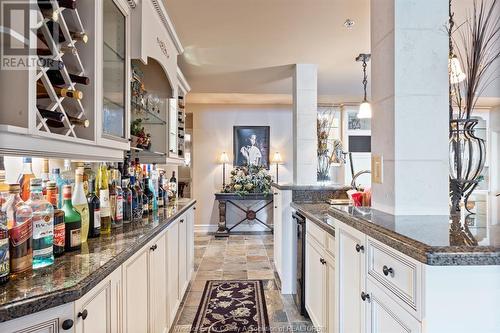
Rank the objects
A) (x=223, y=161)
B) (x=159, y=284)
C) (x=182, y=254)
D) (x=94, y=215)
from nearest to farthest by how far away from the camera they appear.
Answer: (x=94, y=215), (x=159, y=284), (x=182, y=254), (x=223, y=161)

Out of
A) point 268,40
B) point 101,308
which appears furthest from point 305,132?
point 101,308

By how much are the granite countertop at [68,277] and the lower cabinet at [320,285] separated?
1084 mm

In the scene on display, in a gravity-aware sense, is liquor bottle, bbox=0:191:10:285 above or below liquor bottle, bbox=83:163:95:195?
below

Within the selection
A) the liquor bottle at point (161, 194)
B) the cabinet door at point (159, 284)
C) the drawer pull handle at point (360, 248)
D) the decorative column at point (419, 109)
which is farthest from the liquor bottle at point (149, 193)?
the decorative column at point (419, 109)

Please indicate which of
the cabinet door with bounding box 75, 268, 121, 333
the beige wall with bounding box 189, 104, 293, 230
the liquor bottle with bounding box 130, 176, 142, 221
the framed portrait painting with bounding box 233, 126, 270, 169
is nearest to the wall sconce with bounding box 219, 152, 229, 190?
the beige wall with bounding box 189, 104, 293, 230

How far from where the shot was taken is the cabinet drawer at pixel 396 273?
35.6 inches

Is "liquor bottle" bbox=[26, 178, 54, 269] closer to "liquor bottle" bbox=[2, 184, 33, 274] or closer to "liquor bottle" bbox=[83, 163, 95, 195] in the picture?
"liquor bottle" bbox=[2, 184, 33, 274]

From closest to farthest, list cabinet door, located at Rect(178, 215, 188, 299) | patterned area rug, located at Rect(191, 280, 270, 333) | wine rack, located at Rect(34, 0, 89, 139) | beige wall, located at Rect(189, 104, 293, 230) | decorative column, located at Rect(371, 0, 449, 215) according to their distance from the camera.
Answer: wine rack, located at Rect(34, 0, 89, 139) < decorative column, located at Rect(371, 0, 449, 215) < patterned area rug, located at Rect(191, 280, 270, 333) < cabinet door, located at Rect(178, 215, 188, 299) < beige wall, located at Rect(189, 104, 293, 230)

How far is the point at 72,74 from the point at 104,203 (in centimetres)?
69

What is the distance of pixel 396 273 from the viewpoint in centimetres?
100

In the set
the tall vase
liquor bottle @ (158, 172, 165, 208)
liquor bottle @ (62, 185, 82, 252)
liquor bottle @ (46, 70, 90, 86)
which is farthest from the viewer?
liquor bottle @ (158, 172, 165, 208)

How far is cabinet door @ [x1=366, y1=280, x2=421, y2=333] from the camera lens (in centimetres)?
94

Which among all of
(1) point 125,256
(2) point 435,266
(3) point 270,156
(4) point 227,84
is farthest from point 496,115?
(1) point 125,256

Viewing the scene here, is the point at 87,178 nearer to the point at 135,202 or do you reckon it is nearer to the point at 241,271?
the point at 135,202
